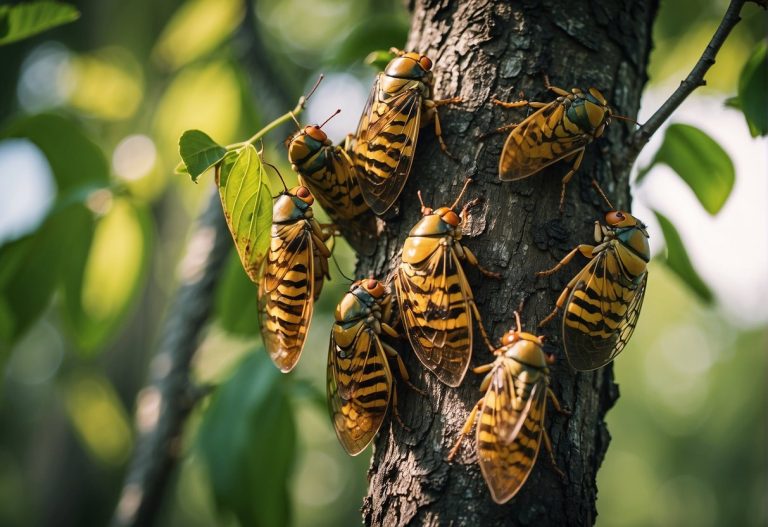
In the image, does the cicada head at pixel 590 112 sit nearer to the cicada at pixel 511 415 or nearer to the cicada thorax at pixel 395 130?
the cicada thorax at pixel 395 130

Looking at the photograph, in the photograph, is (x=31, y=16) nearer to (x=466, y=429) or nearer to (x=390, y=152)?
(x=390, y=152)

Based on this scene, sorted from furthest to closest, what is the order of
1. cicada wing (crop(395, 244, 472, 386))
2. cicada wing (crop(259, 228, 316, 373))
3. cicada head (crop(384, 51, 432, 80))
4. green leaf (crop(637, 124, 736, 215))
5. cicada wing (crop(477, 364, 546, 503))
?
green leaf (crop(637, 124, 736, 215))
cicada wing (crop(259, 228, 316, 373))
cicada head (crop(384, 51, 432, 80))
cicada wing (crop(395, 244, 472, 386))
cicada wing (crop(477, 364, 546, 503))

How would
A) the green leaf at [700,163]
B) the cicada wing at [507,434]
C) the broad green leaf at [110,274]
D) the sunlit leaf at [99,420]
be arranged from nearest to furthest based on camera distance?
1. the cicada wing at [507,434]
2. the green leaf at [700,163]
3. the broad green leaf at [110,274]
4. the sunlit leaf at [99,420]

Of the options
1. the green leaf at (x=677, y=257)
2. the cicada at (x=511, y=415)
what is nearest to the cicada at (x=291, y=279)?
the cicada at (x=511, y=415)

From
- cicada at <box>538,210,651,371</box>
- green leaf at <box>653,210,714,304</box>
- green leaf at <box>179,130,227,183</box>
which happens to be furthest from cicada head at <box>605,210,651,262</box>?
green leaf at <box>179,130,227,183</box>

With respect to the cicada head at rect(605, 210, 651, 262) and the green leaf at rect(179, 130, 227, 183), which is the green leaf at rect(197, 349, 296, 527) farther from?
the cicada head at rect(605, 210, 651, 262)
